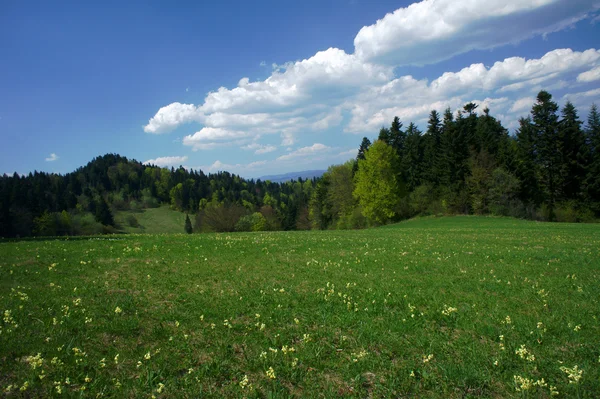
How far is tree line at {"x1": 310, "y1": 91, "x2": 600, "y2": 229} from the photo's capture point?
5806 centimetres

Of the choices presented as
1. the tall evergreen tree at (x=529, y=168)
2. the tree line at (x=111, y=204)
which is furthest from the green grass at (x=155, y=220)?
the tall evergreen tree at (x=529, y=168)

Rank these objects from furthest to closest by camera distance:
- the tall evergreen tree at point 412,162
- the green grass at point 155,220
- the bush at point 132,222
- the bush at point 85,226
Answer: the bush at point 132,222
the green grass at point 155,220
the bush at point 85,226
the tall evergreen tree at point 412,162

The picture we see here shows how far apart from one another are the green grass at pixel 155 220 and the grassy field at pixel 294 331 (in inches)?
5203

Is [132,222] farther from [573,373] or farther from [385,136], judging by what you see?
[573,373]

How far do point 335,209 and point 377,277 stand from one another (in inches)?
2837

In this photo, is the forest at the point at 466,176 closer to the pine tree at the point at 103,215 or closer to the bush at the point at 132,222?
the pine tree at the point at 103,215

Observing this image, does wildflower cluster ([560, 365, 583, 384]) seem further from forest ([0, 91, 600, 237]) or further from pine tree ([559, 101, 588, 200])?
pine tree ([559, 101, 588, 200])

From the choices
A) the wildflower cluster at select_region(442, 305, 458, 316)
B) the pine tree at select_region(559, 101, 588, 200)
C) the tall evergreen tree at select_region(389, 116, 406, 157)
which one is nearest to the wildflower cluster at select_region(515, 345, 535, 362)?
the wildflower cluster at select_region(442, 305, 458, 316)

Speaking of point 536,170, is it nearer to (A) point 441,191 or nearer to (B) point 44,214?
(A) point 441,191

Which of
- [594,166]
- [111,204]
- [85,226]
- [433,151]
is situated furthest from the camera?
[111,204]

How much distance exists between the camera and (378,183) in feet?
209

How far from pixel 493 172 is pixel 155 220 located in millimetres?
141512

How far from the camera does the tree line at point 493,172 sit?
2286 inches

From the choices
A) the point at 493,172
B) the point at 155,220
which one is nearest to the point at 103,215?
the point at 155,220
